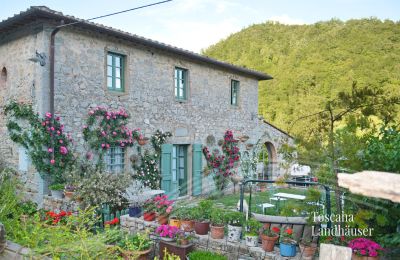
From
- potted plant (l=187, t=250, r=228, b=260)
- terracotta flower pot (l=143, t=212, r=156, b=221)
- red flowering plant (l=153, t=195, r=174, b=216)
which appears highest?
red flowering plant (l=153, t=195, r=174, b=216)

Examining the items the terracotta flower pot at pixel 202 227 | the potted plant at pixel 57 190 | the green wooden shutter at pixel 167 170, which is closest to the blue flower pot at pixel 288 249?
the terracotta flower pot at pixel 202 227

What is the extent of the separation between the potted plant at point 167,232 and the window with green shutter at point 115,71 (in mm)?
4531

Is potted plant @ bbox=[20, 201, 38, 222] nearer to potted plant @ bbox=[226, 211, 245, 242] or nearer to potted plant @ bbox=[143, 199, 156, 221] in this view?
potted plant @ bbox=[143, 199, 156, 221]

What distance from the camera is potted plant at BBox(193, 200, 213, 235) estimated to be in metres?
5.06

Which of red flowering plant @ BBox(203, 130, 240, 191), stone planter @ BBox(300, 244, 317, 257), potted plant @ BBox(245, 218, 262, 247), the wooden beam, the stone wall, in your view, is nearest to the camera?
the wooden beam

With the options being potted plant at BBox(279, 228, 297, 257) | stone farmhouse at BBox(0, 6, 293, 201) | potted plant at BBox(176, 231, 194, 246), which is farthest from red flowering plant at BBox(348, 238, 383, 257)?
stone farmhouse at BBox(0, 6, 293, 201)

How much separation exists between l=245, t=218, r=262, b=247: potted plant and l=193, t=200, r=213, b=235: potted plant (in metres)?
0.70

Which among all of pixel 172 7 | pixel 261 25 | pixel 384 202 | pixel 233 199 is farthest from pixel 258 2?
pixel 261 25

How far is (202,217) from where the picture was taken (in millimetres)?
5234

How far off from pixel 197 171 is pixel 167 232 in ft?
18.4

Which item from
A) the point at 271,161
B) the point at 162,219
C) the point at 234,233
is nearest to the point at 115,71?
the point at 162,219

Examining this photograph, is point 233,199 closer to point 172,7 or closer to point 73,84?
point 73,84

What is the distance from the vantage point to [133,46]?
341 inches

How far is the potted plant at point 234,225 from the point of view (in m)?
4.76
